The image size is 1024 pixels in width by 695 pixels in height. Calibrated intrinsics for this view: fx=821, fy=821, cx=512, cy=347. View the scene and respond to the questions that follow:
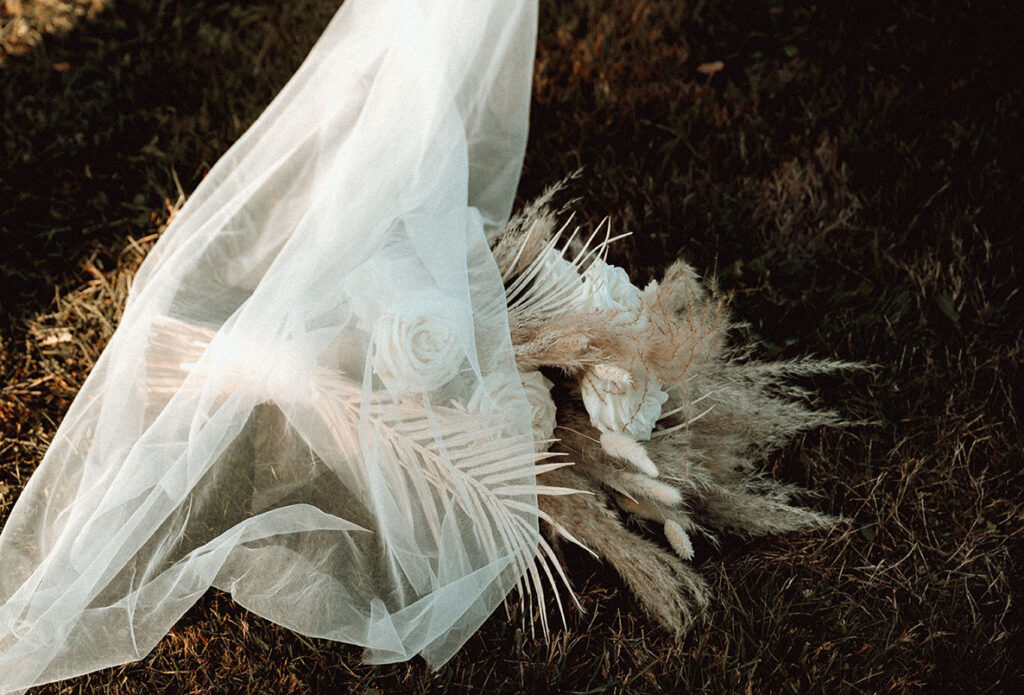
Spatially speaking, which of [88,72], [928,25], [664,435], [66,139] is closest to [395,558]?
[664,435]

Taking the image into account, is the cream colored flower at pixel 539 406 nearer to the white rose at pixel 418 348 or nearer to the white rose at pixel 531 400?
the white rose at pixel 531 400

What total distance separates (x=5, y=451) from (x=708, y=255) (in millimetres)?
2051

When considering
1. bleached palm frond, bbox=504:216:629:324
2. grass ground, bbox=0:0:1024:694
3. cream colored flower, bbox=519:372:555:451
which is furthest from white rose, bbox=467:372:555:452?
grass ground, bbox=0:0:1024:694

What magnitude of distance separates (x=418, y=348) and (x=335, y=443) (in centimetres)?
32

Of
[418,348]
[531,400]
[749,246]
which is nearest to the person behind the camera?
[418,348]

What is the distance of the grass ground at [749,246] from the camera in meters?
1.88

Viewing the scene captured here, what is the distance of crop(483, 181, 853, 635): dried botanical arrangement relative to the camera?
161cm

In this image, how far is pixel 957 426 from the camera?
7.18ft

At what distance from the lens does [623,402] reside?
163 cm

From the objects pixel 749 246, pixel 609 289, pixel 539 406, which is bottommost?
pixel 749 246

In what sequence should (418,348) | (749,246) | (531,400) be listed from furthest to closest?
(749,246) < (531,400) < (418,348)

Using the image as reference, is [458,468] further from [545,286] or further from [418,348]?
[545,286]

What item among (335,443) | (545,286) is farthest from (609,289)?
(335,443)

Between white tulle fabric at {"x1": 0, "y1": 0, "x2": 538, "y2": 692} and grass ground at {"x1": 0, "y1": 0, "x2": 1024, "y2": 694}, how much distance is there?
305 mm
